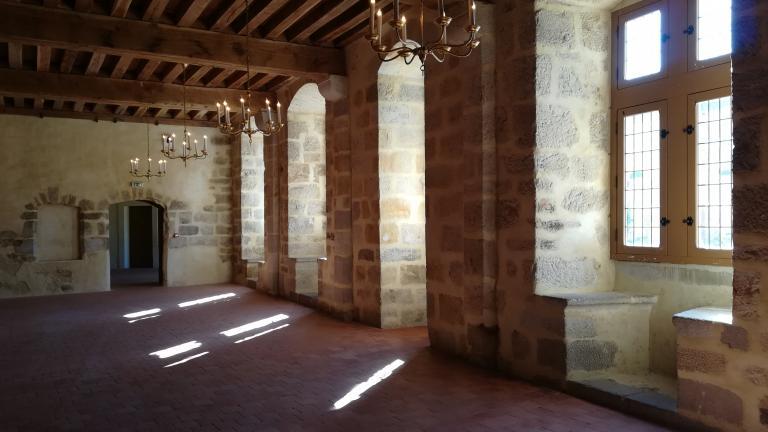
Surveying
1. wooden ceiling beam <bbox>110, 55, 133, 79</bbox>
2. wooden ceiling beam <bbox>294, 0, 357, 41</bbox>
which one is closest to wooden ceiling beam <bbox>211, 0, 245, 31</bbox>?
wooden ceiling beam <bbox>294, 0, 357, 41</bbox>

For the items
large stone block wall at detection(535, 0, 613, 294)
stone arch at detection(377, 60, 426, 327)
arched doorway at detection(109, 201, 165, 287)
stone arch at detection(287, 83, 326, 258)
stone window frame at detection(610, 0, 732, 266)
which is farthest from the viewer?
arched doorway at detection(109, 201, 165, 287)

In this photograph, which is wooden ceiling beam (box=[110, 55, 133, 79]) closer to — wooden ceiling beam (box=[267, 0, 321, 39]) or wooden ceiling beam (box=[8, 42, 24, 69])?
wooden ceiling beam (box=[8, 42, 24, 69])

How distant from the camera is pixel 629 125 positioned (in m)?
4.20

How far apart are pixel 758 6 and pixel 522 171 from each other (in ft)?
5.56

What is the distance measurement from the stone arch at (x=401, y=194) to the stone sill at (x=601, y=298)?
100 inches

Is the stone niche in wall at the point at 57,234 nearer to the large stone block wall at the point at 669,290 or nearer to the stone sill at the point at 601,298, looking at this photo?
the stone sill at the point at 601,298

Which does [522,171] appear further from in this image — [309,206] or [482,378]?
[309,206]

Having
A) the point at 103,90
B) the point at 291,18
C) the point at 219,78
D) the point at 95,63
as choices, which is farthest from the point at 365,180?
the point at 103,90

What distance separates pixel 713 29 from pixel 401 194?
3448 millimetres

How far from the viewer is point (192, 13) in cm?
586

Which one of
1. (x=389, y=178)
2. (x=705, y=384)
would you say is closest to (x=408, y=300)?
(x=389, y=178)

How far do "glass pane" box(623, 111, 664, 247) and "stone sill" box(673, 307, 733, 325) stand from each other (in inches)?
28.1

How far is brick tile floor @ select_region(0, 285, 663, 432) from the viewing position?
135 inches

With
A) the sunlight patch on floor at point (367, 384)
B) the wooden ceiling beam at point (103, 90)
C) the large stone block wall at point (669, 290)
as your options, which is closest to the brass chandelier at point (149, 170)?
the wooden ceiling beam at point (103, 90)
